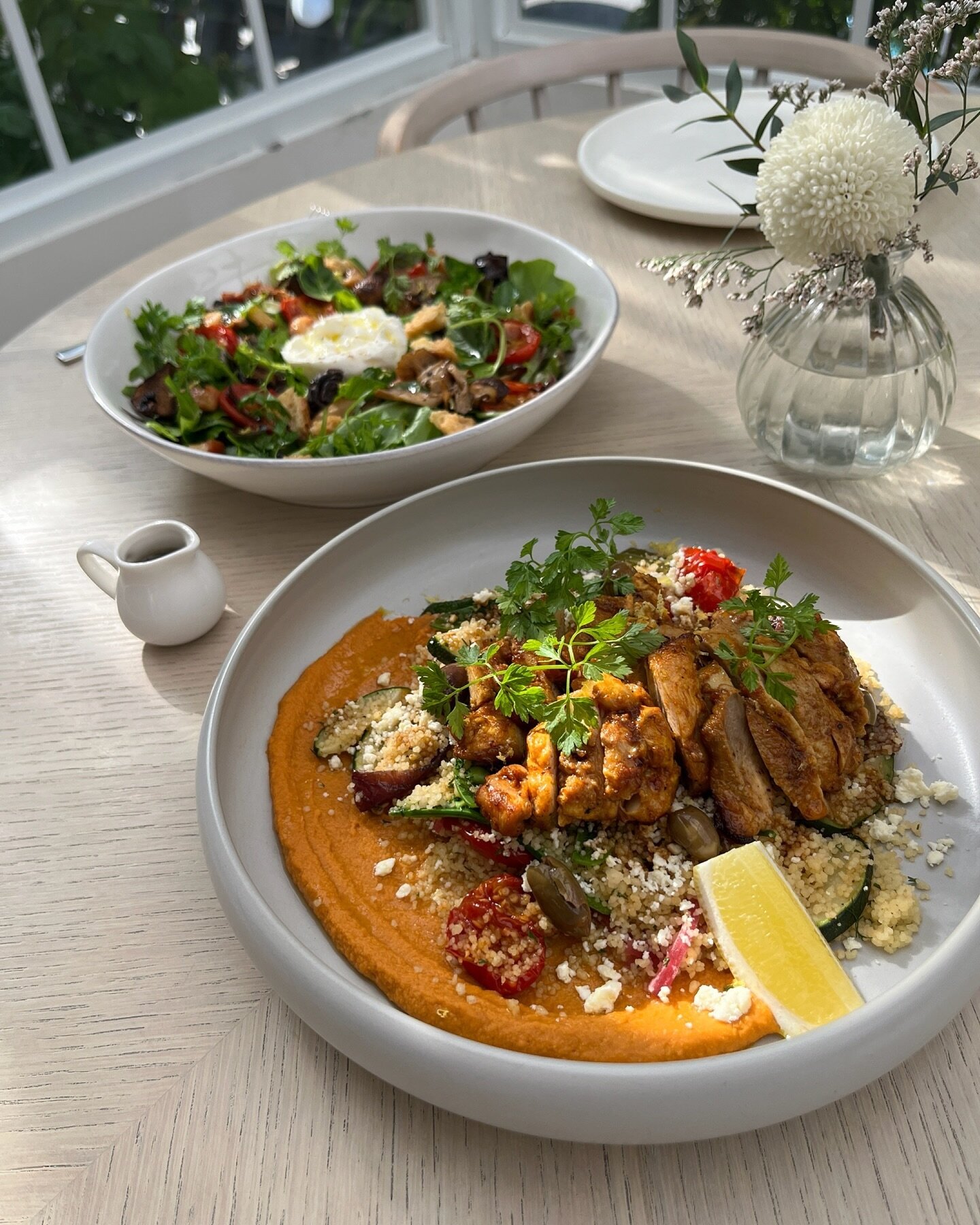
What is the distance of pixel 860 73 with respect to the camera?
9.14 feet

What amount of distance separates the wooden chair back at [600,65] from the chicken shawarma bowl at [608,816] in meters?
2.19

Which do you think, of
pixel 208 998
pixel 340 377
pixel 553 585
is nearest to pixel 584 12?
pixel 340 377

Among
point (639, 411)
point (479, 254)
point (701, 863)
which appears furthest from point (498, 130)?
point (701, 863)

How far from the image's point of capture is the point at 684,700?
1134mm

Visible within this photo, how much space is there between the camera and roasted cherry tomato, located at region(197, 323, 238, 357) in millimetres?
1930

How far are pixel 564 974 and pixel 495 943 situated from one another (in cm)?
8

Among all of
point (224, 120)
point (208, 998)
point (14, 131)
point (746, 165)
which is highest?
point (746, 165)

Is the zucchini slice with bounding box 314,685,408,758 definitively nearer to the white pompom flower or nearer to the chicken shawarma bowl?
the chicken shawarma bowl

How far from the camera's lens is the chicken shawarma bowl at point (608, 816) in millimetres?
942

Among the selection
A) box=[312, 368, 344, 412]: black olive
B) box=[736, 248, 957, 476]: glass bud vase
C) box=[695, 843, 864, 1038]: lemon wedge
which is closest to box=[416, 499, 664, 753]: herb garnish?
box=[695, 843, 864, 1038]: lemon wedge

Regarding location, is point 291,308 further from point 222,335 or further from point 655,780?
point 655,780

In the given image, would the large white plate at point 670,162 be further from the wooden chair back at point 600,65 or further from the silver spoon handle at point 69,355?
the silver spoon handle at point 69,355

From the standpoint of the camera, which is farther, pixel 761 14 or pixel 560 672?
pixel 761 14

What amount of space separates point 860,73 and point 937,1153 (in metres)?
2.89
